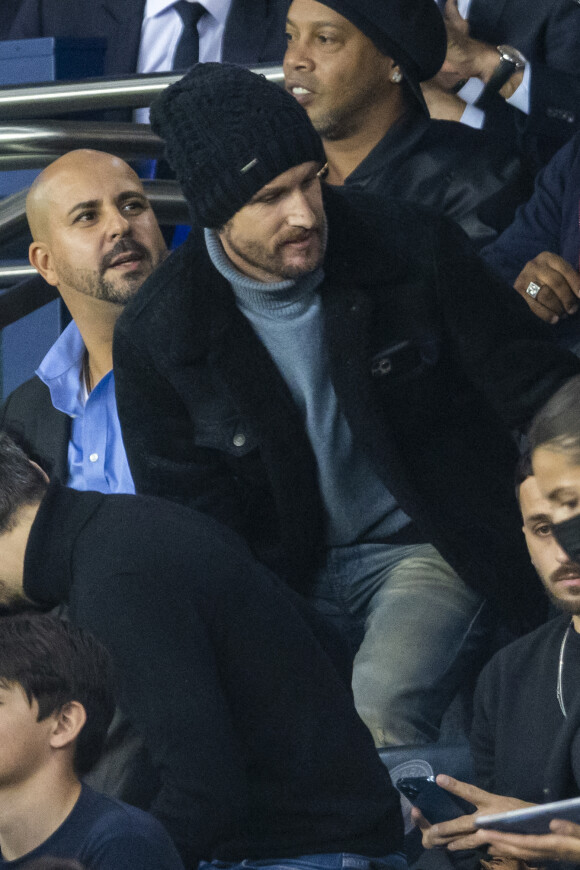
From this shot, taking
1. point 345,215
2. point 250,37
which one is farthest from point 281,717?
point 250,37

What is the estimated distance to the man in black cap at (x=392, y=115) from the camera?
2.65 metres

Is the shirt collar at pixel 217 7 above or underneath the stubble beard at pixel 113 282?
above

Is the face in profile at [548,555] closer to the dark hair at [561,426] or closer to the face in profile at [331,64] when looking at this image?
the dark hair at [561,426]

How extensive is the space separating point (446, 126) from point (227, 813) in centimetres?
170

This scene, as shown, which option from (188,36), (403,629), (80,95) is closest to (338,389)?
(403,629)

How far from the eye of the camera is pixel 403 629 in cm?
215

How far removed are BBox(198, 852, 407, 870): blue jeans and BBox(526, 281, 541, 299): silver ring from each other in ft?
3.90

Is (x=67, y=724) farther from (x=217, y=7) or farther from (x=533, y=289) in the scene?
(x=217, y=7)

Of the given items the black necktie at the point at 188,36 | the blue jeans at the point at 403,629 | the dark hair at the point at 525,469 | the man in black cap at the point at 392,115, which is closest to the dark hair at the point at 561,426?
the dark hair at the point at 525,469

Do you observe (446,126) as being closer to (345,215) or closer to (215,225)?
(345,215)

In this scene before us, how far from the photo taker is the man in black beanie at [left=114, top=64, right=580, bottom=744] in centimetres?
215

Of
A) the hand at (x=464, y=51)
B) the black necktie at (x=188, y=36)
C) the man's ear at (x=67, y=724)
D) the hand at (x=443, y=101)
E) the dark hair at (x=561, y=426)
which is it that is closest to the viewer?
the man's ear at (x=67, y=724)

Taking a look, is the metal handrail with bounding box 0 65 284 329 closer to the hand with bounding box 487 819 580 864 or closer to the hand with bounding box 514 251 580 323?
the hand with bounding box 514 251 580 323

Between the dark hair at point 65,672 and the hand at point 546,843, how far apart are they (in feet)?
1.45
